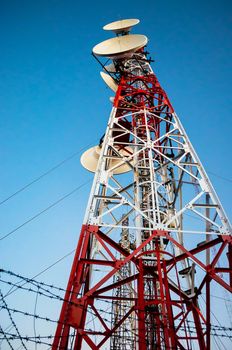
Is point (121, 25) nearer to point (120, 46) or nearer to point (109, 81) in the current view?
point (120, 46)

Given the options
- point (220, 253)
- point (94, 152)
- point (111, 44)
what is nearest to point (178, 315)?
point (220, 253)

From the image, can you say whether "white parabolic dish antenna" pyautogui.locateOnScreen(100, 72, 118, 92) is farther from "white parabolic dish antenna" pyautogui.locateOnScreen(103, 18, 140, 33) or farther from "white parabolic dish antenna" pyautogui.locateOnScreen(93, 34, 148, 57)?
"white parabolic dish antenna" pyautogui.locateOnScreen(103, 18, 140, 33)

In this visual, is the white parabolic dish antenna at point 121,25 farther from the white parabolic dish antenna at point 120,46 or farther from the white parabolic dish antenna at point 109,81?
the white parabolic dish antenna at point 109,81

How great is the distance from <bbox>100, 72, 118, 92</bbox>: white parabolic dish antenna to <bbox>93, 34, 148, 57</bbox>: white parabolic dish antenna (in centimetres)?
207

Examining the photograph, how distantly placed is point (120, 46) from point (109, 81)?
2390 millimetres

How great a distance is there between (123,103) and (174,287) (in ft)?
27.3

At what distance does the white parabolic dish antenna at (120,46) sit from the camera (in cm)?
1402

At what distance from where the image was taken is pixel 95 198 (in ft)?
24.6

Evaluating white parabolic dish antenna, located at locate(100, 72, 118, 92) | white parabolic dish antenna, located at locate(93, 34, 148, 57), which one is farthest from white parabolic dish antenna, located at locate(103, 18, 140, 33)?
white parabolic dish antenna, located at locate(100, 72, 118, 92)

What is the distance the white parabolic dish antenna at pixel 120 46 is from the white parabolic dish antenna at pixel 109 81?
6.78 feet

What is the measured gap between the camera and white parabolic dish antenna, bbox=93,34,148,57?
46.0 ft

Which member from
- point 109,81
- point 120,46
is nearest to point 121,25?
point 120,46

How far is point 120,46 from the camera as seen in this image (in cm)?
1464

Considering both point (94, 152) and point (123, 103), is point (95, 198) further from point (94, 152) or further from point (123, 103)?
point (94, 152)
